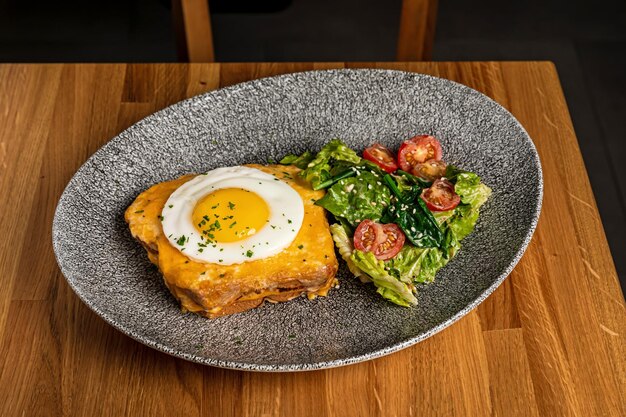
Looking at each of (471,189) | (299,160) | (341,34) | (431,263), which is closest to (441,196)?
(471,189)

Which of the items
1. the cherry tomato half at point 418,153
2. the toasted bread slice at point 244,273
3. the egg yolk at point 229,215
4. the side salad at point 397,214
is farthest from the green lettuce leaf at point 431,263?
the egg yolk at point 229,215

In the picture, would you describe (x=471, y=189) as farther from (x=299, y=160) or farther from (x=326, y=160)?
(x=299, y=160)

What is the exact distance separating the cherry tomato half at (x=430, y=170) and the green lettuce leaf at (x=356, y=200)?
0.50 feet

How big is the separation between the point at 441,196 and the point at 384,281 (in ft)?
1.14

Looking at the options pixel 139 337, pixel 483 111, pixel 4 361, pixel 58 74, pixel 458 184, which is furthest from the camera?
pixel 58 74

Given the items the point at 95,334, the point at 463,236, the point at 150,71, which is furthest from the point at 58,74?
the point at 463,236

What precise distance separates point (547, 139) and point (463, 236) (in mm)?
612

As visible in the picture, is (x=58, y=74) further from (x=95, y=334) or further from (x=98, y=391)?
(x=98, y=391)

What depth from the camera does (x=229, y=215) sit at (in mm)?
2203

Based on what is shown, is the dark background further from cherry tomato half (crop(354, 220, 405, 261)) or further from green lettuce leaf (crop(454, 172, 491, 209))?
cherry tomato half (crop(354, 220, 405, 261))

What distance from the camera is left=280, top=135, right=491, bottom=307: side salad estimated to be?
2230 mm

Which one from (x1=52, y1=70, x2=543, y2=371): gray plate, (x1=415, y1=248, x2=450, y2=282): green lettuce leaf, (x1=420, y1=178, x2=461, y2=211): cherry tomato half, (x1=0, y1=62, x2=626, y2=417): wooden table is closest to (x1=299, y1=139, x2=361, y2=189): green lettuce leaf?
(x1=52, y1=70, x2=543, y2=371): gray plate

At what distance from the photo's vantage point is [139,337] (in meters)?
1.97

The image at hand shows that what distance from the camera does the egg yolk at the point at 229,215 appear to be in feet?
7.13
